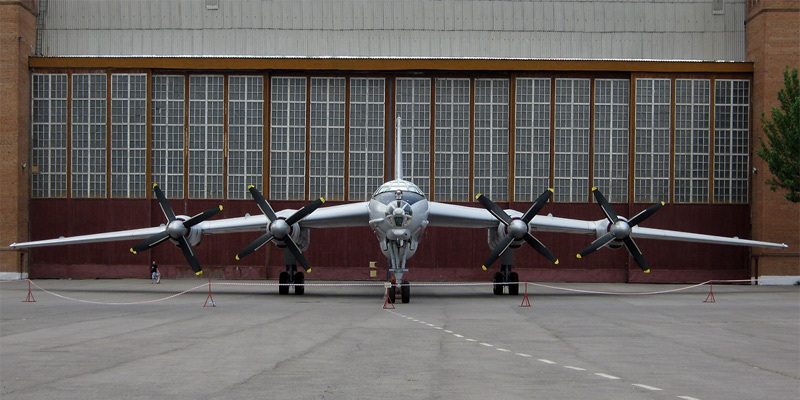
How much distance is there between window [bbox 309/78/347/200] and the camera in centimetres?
5097

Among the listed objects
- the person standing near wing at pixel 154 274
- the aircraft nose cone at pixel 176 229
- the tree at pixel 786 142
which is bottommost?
the person standing near wing at pixel 154 274

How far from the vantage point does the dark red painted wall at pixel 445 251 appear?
167ft

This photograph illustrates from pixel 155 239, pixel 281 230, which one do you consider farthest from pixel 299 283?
pixel 155 239

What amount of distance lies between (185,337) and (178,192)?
32.6m

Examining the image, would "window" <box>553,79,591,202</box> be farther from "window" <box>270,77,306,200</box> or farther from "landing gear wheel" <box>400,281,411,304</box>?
"landing gear wheel" <box>400,281,411,304</box>

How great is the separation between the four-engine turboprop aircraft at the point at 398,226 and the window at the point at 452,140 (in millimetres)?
11090

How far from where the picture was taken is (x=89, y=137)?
168ft

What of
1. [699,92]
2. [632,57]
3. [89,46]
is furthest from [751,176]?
[89,46]

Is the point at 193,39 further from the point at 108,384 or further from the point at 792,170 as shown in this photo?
the point at 108,384

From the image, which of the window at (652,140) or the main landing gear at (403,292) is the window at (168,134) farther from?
the window at (652,140)

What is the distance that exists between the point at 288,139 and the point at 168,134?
7.13 meters

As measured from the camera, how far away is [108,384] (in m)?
12.9

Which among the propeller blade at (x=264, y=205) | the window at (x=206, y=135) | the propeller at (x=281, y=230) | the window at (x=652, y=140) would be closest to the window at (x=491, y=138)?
the window at (x=652, y=140)

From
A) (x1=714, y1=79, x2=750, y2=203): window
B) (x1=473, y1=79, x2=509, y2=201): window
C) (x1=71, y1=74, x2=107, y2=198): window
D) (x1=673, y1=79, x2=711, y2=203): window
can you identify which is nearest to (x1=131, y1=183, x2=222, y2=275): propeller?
(x1=71, y1=74, x2=107, y2=198): window
